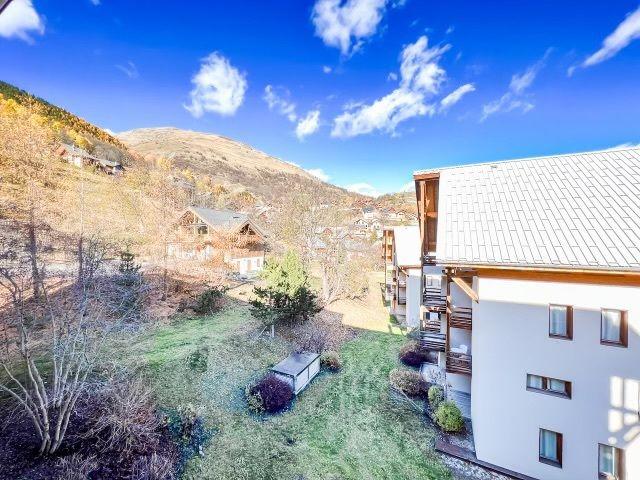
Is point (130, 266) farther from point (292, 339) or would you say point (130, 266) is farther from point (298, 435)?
point (298, 435)

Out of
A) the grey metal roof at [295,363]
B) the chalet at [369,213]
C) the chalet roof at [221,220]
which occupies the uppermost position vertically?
the chalet at [369,213]

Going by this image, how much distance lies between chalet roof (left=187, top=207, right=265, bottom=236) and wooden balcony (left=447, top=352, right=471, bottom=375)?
926 inches

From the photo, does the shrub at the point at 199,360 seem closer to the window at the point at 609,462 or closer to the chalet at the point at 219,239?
the chalet at the point at 219,239

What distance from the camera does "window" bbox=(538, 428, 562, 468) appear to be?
834 cm

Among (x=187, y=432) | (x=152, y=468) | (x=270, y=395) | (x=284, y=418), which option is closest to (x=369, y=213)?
(x=270, y=395)

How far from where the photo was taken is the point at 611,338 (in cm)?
781

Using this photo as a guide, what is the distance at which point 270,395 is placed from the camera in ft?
37.7

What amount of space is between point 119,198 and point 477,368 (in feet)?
127

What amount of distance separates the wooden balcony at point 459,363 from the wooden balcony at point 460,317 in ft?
3.51

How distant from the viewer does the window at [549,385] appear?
8.27 meters

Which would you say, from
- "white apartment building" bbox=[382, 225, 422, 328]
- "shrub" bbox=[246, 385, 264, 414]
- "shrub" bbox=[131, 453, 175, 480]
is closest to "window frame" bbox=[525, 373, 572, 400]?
"shrub" bbox=[246, 385, 264, 414]

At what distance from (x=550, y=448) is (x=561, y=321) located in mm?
3804

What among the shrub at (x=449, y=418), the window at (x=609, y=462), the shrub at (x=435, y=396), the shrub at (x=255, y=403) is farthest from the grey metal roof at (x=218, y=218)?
the window at (x=609, y=462)

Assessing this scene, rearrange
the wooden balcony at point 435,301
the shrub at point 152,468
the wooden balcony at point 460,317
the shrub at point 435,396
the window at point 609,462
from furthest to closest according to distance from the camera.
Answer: the wooden balcony at point 435,301 → the shrub at point 435,396 → the wooden balcony at point 460,317 → the window at point 609,462 → the shrub at point 152,468
